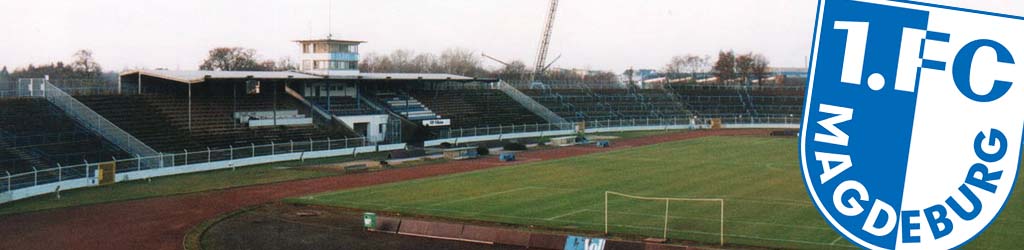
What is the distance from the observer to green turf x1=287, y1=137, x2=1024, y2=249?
2661 centimetres

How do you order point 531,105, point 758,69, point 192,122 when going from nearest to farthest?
point 192,122 → point 531,105 → point 758,69

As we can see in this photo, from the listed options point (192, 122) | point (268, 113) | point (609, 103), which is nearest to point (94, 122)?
point (192, 122)

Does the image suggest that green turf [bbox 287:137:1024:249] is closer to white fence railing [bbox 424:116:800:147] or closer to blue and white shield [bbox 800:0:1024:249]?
white fence railing [bbox 424:116:800:147]

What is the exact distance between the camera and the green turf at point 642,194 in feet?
87.3

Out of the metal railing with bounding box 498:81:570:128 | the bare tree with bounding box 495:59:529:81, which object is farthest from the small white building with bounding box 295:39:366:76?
the bare tree with bounding box 495:59:529:81

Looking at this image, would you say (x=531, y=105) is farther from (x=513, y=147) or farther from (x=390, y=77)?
(x=513, y=147)

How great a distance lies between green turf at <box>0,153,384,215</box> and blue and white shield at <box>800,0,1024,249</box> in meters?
31.7

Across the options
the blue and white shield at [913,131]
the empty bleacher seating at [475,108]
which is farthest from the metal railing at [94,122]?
the blue and white shield at [913,131]

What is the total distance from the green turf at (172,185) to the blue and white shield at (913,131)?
31.7m

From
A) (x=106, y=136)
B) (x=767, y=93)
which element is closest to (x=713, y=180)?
(x=106, y=136)

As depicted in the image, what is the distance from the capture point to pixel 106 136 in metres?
44.3

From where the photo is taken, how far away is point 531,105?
80.7m

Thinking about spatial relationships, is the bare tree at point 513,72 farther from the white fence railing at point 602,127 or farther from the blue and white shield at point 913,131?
the blue and white shield at point 913,131

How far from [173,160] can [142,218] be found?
541 inches
